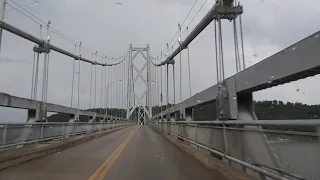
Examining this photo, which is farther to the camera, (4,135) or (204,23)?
(204,23)

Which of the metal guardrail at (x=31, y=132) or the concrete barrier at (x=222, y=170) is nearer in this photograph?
the concrete barrier at (x=222, y=170)

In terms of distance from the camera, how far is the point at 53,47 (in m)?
46.0

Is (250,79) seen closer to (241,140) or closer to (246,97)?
(246,97)

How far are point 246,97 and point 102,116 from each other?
7241 centimetres

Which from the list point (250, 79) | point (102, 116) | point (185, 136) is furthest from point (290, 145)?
point (102, 116)

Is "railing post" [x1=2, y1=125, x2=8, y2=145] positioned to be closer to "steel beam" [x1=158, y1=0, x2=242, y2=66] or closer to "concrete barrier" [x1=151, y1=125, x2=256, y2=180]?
"concrete barrier" [x1=151, y1=125, x2=256, y2=180]

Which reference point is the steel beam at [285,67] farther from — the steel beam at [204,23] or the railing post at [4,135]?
the railing post at [4,135]

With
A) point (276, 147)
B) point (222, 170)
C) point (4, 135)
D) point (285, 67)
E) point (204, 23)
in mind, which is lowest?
point (222, 170)

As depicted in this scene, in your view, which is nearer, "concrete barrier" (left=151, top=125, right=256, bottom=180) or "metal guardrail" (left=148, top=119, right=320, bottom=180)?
"metal guardrail" (left=148, top=119, right=320, bottom=180)

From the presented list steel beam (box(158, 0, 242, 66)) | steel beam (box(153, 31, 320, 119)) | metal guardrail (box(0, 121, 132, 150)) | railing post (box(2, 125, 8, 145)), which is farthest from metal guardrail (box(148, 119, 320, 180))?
steel beam (box(158, 0, 242, 66))

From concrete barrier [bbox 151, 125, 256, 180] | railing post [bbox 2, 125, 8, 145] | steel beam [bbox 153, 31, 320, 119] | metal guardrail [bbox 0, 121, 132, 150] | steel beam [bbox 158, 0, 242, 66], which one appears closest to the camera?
steel beam [bbox 153, 31, 320, 119]

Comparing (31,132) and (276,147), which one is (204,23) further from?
(276,147)

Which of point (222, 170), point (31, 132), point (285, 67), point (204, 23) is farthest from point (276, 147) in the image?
point (204, 23)

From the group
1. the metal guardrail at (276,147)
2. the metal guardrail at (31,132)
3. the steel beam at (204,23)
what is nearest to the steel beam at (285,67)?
the metal guardrail at (276,147)
